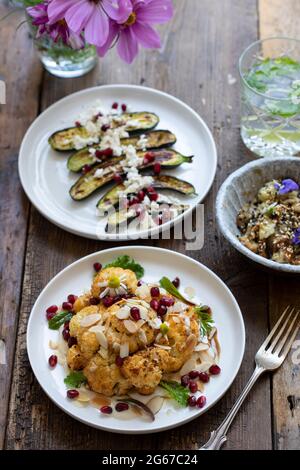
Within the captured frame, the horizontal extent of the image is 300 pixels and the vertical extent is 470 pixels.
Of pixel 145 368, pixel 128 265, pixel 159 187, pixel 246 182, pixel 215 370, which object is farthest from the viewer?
pixel 159 187

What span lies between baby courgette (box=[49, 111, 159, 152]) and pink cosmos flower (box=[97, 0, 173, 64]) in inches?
9.6

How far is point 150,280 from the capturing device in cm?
221

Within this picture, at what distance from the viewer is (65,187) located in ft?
8.16

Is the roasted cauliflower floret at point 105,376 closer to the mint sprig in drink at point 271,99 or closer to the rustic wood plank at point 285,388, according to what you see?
the rustic wood plank at point 285,388

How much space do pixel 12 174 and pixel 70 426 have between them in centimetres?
103

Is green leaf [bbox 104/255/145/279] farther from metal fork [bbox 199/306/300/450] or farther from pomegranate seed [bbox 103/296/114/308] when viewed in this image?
metal fork [bbox 199/306/300/450]

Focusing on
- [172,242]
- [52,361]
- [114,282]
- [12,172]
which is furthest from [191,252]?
[12,172]

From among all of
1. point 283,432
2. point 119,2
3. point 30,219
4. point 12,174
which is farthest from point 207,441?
point 119,2

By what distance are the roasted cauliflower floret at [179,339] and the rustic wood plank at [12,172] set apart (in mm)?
518

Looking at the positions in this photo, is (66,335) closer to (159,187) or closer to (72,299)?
(72,299)

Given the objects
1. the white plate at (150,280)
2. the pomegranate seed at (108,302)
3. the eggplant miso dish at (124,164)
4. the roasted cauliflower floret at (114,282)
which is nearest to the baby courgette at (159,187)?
the eggplant miso dish at (124,164)

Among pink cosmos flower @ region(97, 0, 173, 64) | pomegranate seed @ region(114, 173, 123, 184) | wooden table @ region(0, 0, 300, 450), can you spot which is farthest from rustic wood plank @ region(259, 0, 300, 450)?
pink cosmos flower @ region(97, 0, 173, 64)

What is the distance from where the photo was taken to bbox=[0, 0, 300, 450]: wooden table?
195 cm

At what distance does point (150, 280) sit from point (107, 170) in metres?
0.49
